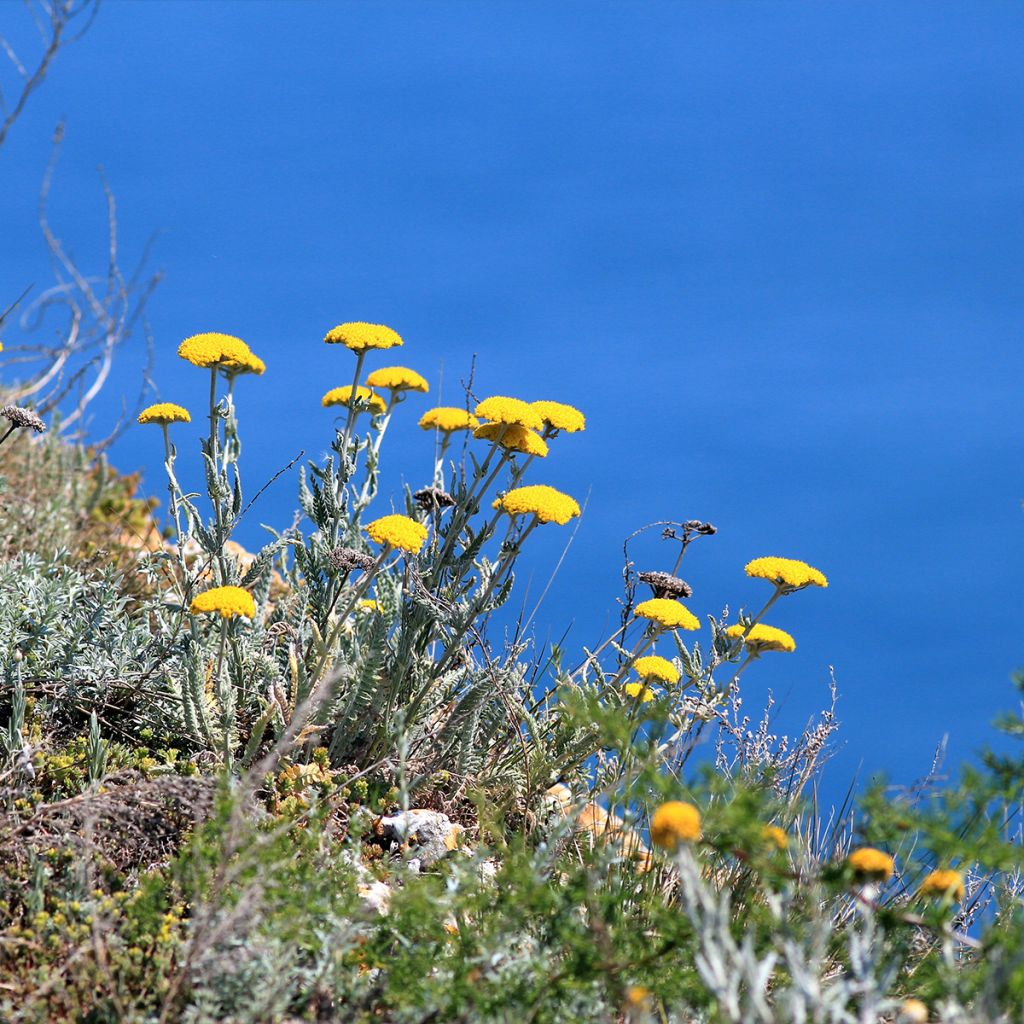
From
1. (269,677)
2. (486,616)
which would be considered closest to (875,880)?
(486,616)

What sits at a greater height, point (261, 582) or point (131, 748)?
point (261, 582)

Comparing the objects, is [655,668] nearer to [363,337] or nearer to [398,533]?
[398,533]

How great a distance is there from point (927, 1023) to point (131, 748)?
126 inches

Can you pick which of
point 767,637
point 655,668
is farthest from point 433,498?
point 767,637

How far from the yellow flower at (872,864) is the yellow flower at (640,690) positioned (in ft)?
6.75

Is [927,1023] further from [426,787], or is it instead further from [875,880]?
[426,787]

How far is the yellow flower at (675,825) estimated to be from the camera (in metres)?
2.33

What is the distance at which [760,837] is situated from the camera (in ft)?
7.78

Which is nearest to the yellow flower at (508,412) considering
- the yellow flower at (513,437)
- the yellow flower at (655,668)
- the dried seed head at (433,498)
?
the yellow flower at (513,437)

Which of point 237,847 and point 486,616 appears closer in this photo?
point 237,847

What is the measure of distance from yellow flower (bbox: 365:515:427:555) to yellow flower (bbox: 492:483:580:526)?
0.40m

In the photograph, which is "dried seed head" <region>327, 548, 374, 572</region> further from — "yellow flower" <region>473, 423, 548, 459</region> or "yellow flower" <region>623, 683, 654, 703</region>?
"yellow flower" <region>623, 683, 654, 703</region>

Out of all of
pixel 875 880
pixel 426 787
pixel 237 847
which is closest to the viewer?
pixel 875 880

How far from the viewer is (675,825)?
2.33 m
